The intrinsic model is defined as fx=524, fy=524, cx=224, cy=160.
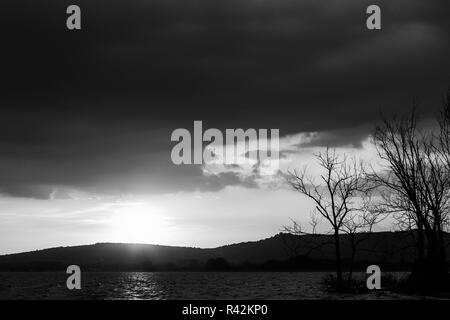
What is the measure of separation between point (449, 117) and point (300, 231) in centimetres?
1660

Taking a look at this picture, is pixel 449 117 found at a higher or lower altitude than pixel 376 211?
higher

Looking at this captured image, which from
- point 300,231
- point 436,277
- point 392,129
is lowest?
point 436,277

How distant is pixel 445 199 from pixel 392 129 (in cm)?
766

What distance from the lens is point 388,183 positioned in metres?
46.8
